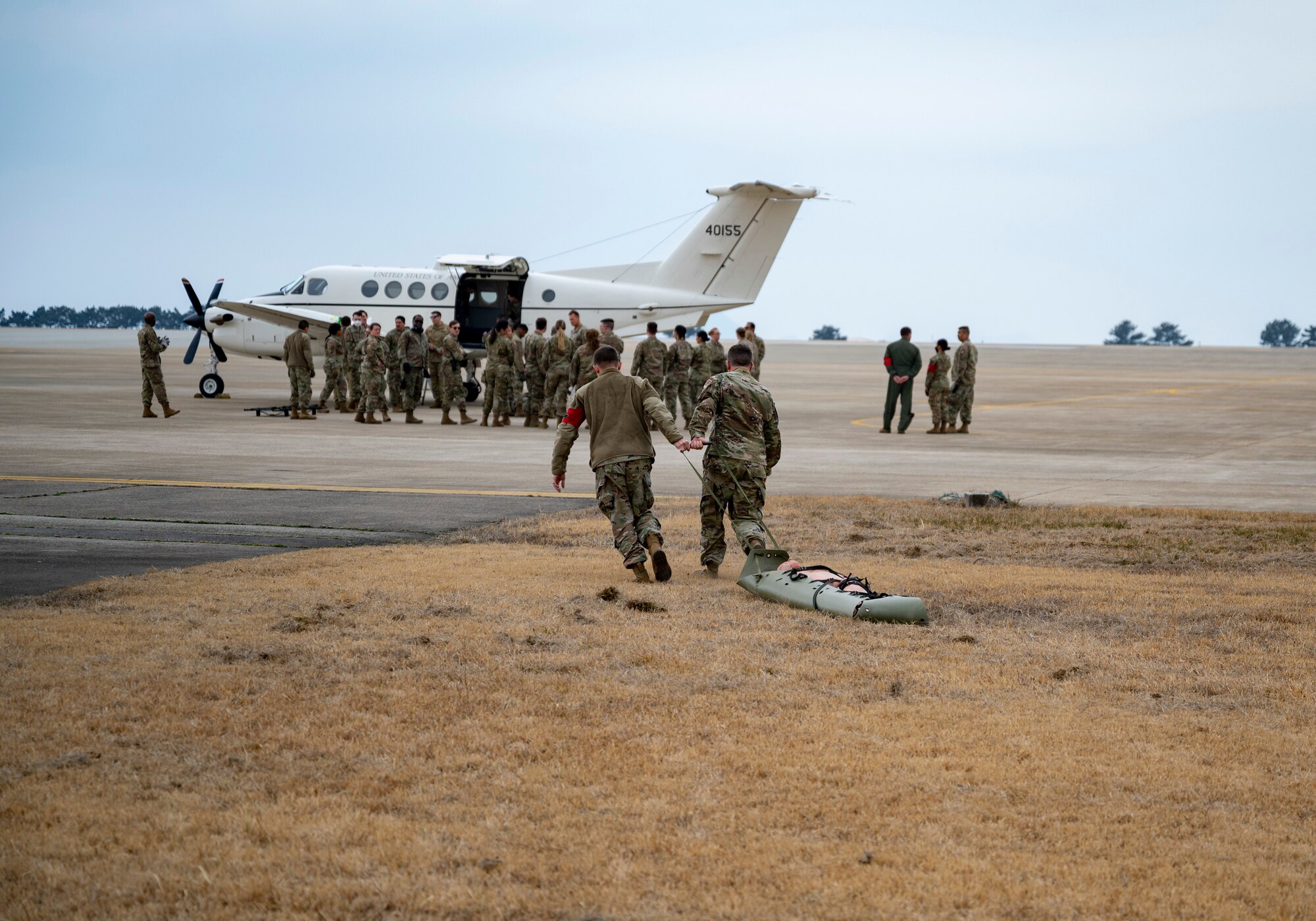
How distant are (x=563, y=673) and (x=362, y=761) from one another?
1597 mm

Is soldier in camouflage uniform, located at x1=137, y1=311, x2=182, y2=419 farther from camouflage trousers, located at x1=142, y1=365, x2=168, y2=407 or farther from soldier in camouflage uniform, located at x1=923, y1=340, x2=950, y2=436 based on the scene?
soldier in camouflage uniform, located at x1=923, y1=340, x2=950, y2=436

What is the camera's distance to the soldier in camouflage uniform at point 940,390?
2288 cm

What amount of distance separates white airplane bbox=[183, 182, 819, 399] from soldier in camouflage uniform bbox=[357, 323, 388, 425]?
17.6 feet

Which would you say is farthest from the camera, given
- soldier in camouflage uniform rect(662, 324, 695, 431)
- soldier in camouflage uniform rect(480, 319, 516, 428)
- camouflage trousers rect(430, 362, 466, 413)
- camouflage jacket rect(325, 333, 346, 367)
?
camouflage jacket rect(325, 333, 346, 367)

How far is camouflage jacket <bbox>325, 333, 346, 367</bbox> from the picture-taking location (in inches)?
1053

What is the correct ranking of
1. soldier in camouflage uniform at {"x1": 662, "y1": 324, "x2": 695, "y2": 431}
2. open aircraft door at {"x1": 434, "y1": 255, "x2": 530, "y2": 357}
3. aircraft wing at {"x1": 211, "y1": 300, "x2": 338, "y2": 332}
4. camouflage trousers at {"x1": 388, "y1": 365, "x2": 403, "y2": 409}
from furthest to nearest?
open aircraft door at {"x1": 434, "y1": 255, "x2": 530, "y2": 357} < aircraft wing at {"x1": 211, "y1": 300, "x2": 338, "y2": 332} < camouflage trousers at {"x1": 388, "y1": 365, "x2": 403, "y2": 409} < soldier in camouflage uniform at {"x1": 662, "y1": 324, "x2": 695, "y2": 431}

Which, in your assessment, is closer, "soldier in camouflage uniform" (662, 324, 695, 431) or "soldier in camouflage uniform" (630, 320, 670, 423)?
"soldier in camouflage uniform" (630, 320, 670, 423)

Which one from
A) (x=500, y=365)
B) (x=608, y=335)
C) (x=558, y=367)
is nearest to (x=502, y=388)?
(x=500, y=365)

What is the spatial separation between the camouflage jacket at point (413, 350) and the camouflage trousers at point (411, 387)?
0.38ft

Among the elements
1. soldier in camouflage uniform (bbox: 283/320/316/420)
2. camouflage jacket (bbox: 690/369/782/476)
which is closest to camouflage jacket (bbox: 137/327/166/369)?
soldier in camouflage uniform (bbox: 283/320/316/420)

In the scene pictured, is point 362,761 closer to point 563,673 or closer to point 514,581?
point 563,673

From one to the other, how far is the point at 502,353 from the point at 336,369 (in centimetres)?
495

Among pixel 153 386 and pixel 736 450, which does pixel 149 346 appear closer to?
pixel 153 386

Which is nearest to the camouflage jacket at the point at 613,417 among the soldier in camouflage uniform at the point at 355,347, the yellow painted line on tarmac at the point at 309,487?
the yellow painted line on tarmac at the point at 309,487
